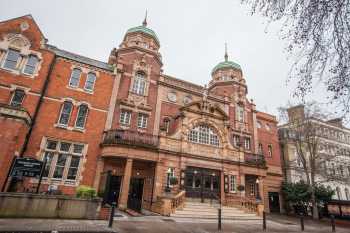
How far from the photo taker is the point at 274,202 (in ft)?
86.2

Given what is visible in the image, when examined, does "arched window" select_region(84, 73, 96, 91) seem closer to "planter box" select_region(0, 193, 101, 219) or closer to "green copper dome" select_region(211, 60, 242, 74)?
"planter box" select_region(0, 193, 101, 219)

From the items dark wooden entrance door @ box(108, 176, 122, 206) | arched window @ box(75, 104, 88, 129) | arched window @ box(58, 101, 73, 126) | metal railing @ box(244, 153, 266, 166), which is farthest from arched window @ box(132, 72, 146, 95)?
metal railing @ box(244, 153, 266, 166)

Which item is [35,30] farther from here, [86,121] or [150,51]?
[150,51]

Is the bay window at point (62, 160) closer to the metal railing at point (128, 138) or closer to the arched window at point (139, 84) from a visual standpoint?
the metal railing at point (128, 138)

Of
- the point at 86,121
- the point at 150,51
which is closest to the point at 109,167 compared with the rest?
the point at 86,121

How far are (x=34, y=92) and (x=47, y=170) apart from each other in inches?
265

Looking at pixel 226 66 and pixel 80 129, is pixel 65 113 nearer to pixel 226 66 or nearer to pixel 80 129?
pixel 80 129

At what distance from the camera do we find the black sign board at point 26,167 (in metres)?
10.8

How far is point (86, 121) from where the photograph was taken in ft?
61.4

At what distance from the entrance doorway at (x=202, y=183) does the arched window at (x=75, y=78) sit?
13.6 metres

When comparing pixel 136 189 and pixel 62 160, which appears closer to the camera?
pixel 62 160

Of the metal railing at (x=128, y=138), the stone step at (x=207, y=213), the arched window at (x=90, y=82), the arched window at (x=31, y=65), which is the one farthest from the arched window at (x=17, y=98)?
the stone step at (x=207, y=213)

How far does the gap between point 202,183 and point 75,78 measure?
16105 millimetres

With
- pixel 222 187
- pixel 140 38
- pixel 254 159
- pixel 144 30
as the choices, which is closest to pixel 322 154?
pixel 254 159
